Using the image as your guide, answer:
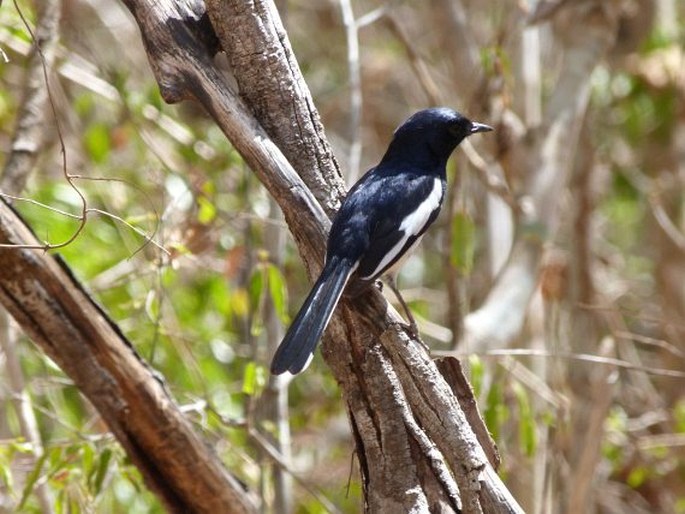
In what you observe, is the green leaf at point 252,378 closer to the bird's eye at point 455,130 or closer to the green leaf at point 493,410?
the green leaf at point 493,410

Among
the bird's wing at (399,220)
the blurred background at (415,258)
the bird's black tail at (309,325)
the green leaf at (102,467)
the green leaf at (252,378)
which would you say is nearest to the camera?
the bird's black tail at (309,325)

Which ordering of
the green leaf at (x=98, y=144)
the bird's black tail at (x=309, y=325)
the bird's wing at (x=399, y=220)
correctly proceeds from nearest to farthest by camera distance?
the bird's black tail at (x=309, y=325) → the bird's wing at (x=399, y=220) → the green leaf at (x=98, y=144)

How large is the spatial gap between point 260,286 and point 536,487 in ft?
5.69

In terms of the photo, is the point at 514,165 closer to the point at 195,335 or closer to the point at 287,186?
the point at 195,335

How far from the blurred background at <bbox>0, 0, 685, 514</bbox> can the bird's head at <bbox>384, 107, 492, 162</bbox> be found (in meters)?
0.53

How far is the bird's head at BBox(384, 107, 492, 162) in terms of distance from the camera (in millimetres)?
3619

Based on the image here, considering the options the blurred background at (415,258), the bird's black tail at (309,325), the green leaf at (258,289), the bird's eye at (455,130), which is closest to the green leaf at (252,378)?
the blurred background at (415,258)

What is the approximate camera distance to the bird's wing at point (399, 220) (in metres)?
3.02

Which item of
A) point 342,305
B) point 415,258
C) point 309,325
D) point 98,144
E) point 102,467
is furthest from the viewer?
point 415,258

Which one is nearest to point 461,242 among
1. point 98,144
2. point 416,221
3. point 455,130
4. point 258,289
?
point 455,130

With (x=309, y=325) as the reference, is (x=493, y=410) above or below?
below

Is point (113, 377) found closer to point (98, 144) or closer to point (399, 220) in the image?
point (399, 220)

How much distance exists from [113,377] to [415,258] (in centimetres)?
419

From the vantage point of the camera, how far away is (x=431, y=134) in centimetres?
364
